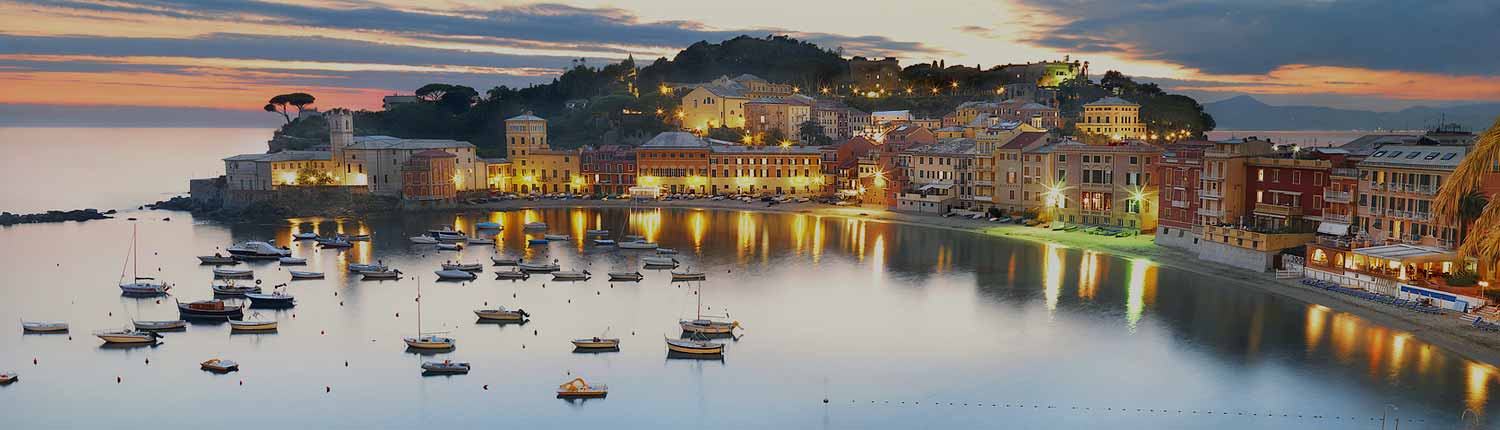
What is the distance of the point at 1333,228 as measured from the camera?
110 ft

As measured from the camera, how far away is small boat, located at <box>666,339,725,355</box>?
25.7 m

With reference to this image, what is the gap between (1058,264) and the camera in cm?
3956

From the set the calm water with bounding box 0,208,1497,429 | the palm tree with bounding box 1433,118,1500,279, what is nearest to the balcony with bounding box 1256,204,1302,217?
the calm water with bounding box 0,208,1497,429

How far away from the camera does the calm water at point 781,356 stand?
845 inches

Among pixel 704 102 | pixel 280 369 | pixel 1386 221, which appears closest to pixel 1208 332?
pixel 1386 221

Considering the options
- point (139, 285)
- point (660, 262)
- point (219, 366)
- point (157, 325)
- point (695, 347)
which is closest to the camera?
point (219, 366)

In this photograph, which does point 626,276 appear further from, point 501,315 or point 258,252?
point 258,252

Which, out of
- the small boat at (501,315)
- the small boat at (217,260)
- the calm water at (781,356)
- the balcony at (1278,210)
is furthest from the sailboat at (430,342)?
the balcony at (1278,210)

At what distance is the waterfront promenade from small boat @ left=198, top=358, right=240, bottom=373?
92.2 feet

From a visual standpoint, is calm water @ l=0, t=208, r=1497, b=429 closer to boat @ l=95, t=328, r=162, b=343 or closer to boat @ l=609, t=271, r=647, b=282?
boat @ l=95, t=328, r=162, b=343

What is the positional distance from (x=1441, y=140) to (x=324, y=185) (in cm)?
5430

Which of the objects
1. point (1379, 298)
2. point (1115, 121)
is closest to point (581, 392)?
point (1379, 298)

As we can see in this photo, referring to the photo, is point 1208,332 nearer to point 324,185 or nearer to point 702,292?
point 702,292

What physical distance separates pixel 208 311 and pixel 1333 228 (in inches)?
1328
